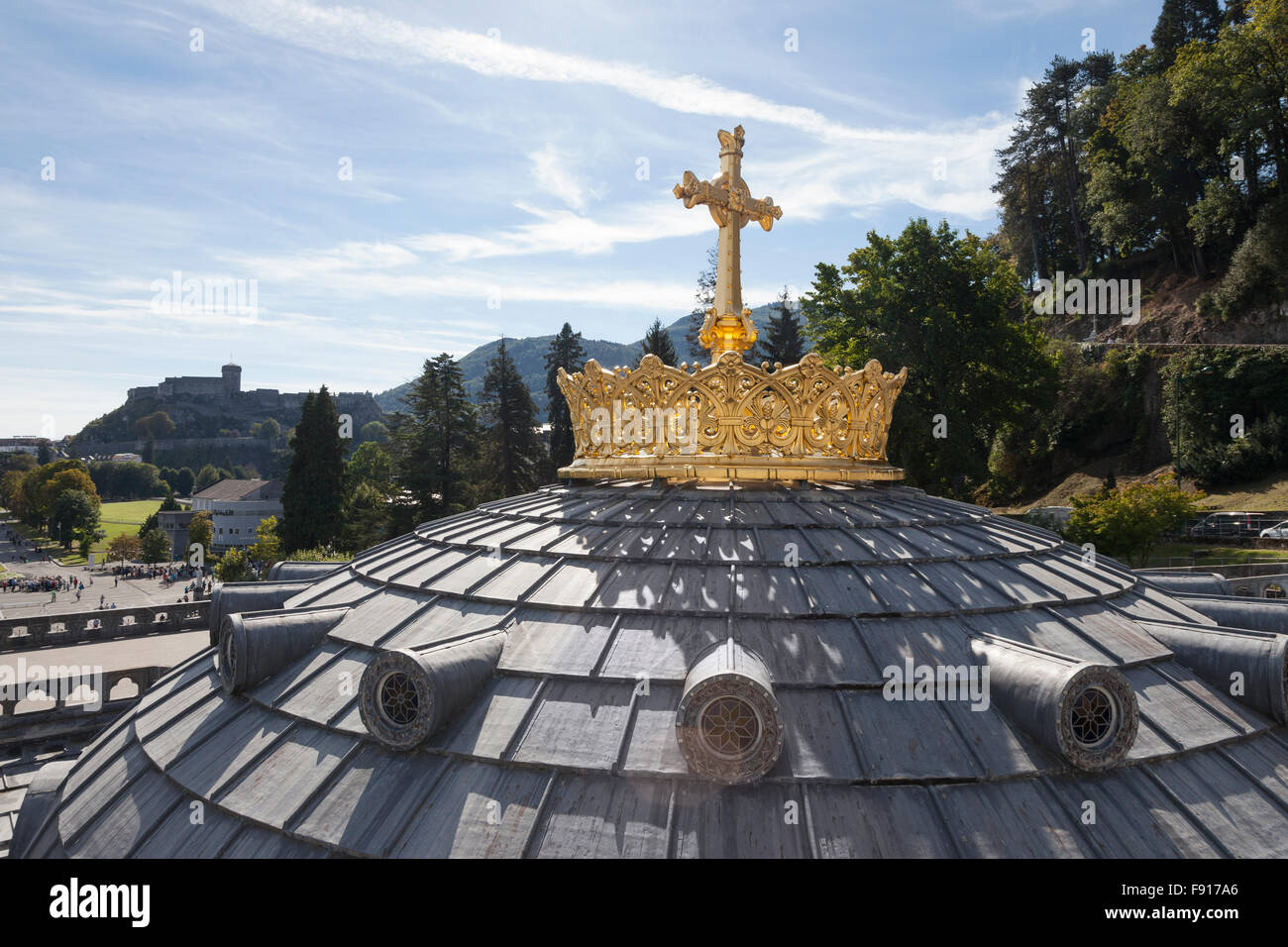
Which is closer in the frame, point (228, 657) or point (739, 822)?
point (739, 822)

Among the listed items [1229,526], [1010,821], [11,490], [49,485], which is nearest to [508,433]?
[1229,526]

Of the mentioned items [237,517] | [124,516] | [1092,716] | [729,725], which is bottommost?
[124,516]

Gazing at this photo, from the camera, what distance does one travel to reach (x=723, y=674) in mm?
5637

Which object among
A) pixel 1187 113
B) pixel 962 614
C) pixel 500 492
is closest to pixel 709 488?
pixel 962 614

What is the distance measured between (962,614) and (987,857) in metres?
2.74

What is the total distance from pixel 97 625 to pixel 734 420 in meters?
30.5

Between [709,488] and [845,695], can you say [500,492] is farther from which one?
[845,695]

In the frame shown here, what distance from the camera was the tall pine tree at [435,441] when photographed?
57.3 meters

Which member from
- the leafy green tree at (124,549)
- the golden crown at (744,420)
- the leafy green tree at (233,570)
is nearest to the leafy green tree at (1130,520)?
the golden crown at (744,420)

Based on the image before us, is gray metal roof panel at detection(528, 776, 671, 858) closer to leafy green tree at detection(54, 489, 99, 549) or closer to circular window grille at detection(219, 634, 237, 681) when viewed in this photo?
circular window grille at detection(219, 634, 237, 681)

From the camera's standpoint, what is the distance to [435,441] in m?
58.4

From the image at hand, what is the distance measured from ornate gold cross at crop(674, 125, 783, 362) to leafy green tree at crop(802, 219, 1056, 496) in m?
29.8

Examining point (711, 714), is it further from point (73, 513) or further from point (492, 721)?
point (73, 513)

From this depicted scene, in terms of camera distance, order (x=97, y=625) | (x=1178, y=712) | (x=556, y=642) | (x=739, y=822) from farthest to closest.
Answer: (x=97, y=625) → (x=556, y=642) → (x=1178, y=712) → (x=739, y=822)
